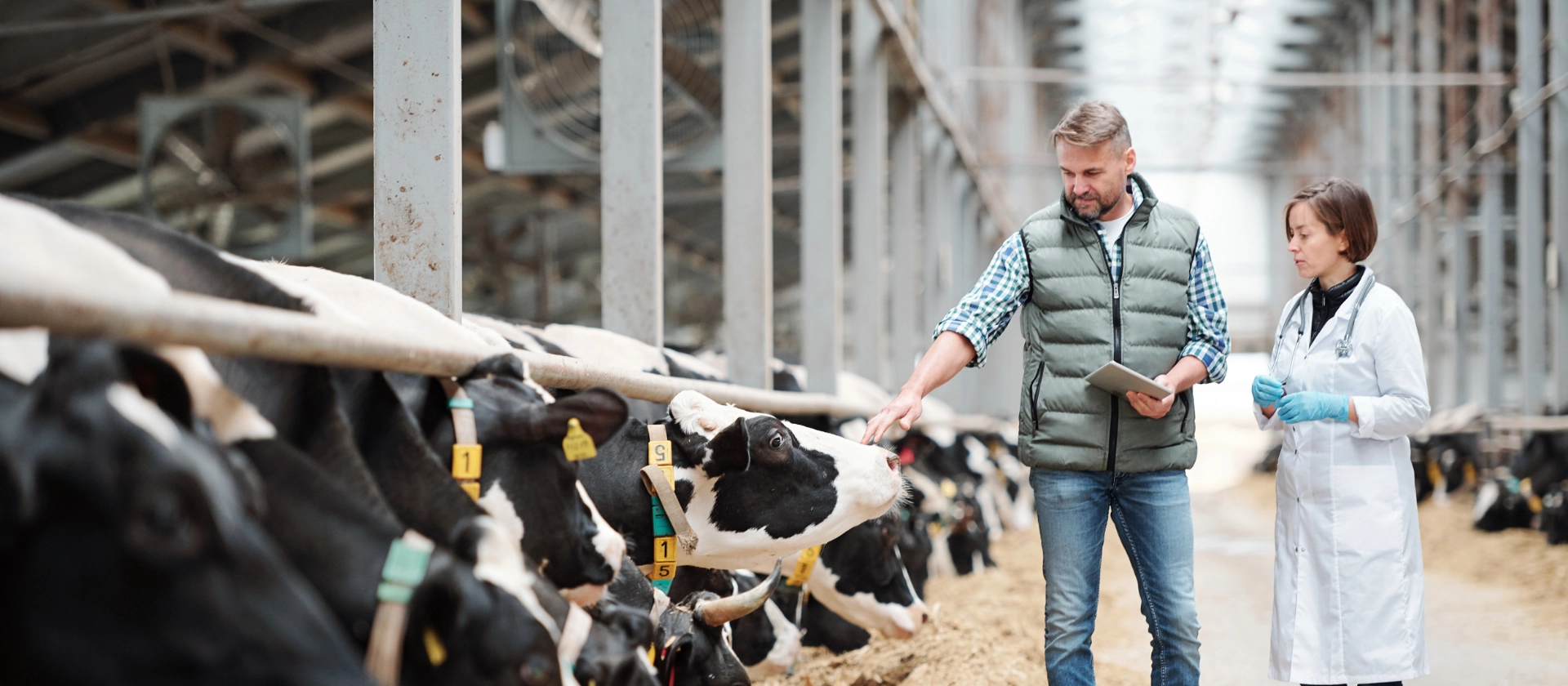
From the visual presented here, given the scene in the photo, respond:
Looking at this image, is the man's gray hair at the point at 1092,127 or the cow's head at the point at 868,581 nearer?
the man's gray hair at the point at 1092,127

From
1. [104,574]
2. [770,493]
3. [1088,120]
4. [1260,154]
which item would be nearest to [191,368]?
[104,574]

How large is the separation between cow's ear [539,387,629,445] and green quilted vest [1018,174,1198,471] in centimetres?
164

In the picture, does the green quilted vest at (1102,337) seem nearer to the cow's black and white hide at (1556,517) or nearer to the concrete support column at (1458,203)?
the cow's black and white hide at (1556,517)

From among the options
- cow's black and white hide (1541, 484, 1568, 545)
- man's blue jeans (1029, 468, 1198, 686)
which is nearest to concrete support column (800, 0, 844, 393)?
man's blue jeans (1029, 468, 1198, 686)

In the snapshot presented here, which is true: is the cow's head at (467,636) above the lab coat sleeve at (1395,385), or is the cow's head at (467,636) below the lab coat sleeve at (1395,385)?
below

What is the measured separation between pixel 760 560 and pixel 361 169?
15.6m

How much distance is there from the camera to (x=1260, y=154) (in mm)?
40344

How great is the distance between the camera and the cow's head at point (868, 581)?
511cm

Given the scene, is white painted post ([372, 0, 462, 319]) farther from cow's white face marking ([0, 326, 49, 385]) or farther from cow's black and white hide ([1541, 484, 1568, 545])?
cow's black and white hide ([1541, 484, 1568, 545])

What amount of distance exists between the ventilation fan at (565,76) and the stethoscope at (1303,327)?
5639mm

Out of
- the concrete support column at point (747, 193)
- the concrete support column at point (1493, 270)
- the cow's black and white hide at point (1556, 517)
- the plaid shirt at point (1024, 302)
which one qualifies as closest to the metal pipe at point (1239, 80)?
the concrete support column at point (1493, 270)

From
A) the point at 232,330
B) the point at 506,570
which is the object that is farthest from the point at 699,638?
the point at 232,330

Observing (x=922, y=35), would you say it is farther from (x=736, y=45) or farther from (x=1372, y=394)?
(x=1372, y=394)

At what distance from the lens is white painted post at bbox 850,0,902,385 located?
28.0 feet
